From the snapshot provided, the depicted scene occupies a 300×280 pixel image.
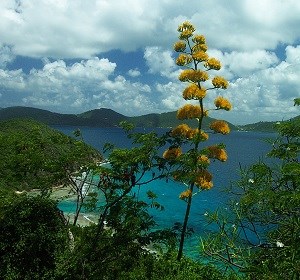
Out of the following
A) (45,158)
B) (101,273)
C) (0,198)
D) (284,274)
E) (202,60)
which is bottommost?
(101,273)

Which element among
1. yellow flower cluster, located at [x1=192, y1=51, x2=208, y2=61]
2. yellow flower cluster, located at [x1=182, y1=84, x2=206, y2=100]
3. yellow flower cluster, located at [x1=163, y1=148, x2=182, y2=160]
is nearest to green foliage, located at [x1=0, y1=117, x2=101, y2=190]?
yellow flower cluster, located at [x1=163, y1=148, x2=182, y2=160]

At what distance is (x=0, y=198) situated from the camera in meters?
15.5

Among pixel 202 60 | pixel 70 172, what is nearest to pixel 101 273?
pixel 70 172

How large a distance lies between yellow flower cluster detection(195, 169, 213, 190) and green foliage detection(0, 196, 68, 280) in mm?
6927

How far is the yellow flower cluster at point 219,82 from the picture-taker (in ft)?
28.2

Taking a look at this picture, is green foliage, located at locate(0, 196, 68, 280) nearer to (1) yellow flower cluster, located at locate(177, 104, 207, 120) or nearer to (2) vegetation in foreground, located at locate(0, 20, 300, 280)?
(2) vegetation in foreground, located at locate(0, 20, 300, 280)

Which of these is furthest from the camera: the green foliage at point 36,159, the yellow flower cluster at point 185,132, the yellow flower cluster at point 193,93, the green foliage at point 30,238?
the green foliage at point 30,238

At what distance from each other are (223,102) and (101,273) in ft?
23.1

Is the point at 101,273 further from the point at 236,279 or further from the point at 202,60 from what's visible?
the point at 202,60

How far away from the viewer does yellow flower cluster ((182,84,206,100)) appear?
826 centimetres

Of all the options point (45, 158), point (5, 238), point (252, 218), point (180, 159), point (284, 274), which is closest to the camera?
point (284, 274)

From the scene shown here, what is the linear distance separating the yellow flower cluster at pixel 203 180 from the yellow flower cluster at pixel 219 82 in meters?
2.09

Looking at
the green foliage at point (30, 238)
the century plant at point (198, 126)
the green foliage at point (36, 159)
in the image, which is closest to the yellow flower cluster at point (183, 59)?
the century plant at point (198, 126)

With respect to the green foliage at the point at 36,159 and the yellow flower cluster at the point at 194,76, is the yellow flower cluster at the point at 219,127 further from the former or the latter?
the green foliage at the point at 36,159
